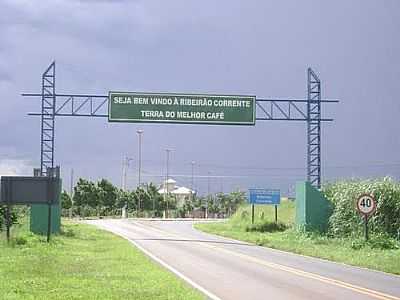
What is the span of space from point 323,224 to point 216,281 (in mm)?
24808

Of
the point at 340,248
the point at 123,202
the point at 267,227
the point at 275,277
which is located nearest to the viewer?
the point at 275,277

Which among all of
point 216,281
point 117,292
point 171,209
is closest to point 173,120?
point 216,281

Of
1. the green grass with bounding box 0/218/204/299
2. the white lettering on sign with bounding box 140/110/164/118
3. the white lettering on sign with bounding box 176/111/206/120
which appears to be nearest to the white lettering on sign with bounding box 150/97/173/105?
the white lettering on sign with bounding box 140/110/164/118

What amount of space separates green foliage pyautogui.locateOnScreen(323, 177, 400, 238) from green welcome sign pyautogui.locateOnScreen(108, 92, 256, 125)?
6.67 m

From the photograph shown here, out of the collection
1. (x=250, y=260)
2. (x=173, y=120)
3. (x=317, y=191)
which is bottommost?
(x=250, y=260)

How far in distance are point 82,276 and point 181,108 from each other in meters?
23.1

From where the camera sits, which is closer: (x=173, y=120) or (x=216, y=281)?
(x=216, y=281)

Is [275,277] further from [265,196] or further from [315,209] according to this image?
[265,196]

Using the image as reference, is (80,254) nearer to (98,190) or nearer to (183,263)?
(183,263)

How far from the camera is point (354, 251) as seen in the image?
31.5 meters

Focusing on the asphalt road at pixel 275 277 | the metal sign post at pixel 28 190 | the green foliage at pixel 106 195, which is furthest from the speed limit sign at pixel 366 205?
the green foliage at pixel 106 195

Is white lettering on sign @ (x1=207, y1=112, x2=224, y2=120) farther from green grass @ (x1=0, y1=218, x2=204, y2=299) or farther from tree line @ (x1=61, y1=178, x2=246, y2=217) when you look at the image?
tree line @ (x1=61, y1=178, x2=246, y2=217)

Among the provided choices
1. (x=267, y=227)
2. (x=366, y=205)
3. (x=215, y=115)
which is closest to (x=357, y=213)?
(x=366, y=205)

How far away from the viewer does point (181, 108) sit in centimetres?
4084
